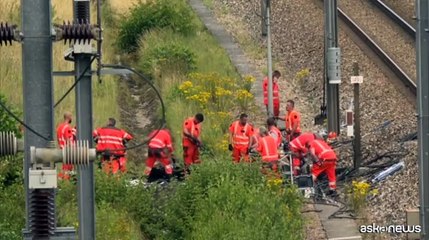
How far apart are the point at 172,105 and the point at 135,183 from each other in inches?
325

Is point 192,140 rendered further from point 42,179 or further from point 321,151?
point 42,179

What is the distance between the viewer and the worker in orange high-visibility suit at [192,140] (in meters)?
23.1

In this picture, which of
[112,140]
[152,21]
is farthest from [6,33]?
[152,21]

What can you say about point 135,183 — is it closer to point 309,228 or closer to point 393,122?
point 309,228

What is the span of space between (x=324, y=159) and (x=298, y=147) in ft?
2.93

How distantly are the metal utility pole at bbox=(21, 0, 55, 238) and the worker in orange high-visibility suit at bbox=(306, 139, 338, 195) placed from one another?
11.7m

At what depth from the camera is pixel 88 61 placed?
11.6 m

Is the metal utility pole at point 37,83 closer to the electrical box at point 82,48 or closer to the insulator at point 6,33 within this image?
the insulator at point 6,33

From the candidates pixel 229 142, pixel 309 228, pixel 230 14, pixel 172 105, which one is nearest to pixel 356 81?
pixel 229 142

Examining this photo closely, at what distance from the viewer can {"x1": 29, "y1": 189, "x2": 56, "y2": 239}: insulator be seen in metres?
9.93

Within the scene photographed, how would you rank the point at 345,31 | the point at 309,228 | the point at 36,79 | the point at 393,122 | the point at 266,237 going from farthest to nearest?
the point at 345,31, the point at 393,122, the point at 309,228, the point at 266,237, the point at 36,79

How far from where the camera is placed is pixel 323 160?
2159cm

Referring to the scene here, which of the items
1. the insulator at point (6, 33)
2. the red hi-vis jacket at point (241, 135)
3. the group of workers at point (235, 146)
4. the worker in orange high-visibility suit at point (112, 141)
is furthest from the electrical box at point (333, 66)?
the insulator at point (6, 33)

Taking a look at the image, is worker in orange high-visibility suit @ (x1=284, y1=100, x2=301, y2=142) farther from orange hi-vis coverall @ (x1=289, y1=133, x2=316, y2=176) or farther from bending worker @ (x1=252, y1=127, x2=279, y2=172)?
bending worker @ (x1=252, y1=127, x2=279, y2=172)
